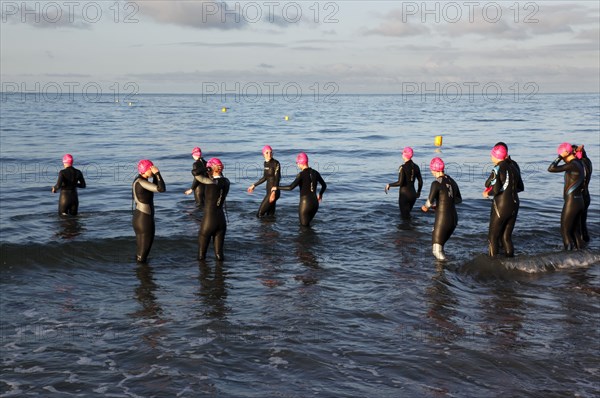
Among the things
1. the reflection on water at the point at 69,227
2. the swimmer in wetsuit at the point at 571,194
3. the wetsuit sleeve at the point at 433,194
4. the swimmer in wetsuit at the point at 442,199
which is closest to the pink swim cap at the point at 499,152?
the swimmer in wetsuit at the point at 442,199

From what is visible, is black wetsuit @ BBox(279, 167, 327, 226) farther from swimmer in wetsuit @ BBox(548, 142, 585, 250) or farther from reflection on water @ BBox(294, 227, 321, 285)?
swimmer in wetsuit @ BBox(548, 142, 585, 250)

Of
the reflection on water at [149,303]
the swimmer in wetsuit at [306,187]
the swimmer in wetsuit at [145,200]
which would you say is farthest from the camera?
the swimmer in wetsuit at [306,187]

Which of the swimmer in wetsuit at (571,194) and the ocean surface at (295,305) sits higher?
the swimmer in wetsuit at (571,194)

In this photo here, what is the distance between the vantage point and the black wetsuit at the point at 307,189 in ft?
56.3

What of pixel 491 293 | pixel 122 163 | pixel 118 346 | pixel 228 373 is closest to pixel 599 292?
pixel 491 293

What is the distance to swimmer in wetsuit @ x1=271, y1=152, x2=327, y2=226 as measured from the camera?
17.0m

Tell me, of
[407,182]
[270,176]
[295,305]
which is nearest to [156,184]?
[295,305]

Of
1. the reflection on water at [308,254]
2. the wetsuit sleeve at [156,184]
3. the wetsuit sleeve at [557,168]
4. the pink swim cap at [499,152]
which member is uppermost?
the pink swim cap at [499,152]

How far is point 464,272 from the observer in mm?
13852

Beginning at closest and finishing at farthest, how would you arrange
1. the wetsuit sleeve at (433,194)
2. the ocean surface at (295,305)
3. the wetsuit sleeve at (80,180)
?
the ocean surface at (295,305) → the wetsuit sleeve at (433,194) → the wetsuit sleeve at (80,180)

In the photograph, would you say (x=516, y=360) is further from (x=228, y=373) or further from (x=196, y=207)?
(x=196, y=207)

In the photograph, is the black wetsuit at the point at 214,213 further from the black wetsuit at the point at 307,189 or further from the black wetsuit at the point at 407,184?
the black wetsuit at the point at 407,184

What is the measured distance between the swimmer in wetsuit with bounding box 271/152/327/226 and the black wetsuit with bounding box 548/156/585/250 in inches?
213

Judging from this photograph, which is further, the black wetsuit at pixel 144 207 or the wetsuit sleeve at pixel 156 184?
the black wetsuit at pixel 144 207
